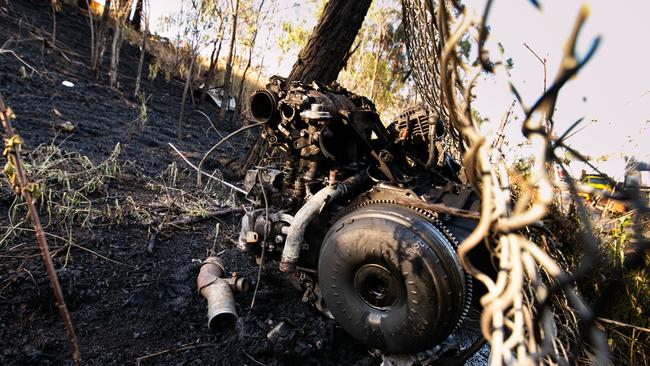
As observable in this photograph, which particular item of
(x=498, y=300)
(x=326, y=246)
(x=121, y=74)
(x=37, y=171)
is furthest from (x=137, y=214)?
(x=121, y=74)

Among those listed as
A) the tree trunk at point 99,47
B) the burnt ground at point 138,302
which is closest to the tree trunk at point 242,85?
the tree trunk at point 99,47

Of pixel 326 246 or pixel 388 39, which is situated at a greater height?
pixel 388 39

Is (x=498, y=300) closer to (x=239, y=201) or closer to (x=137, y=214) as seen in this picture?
(x=137, y=214)

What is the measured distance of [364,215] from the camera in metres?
2.35

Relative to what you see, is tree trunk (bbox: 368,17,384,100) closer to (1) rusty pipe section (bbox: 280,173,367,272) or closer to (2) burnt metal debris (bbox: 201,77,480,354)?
(2) burnt metal debris (bbox: 201,77,480,354)

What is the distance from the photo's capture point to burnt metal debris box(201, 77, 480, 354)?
2104mm

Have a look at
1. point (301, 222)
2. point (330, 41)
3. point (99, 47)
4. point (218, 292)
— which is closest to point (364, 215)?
point (301, 222)

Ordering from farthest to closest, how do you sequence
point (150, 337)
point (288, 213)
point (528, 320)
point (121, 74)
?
point (121, 74) < point (288, 213) < point (150, 337) < point (528, 320)

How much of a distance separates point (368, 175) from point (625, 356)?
188cm

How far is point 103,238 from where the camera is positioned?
3402 millimetres

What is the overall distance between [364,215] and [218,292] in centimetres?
122

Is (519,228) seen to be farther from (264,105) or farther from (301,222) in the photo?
(264,105)

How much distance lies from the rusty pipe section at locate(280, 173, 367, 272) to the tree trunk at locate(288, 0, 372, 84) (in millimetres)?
2243

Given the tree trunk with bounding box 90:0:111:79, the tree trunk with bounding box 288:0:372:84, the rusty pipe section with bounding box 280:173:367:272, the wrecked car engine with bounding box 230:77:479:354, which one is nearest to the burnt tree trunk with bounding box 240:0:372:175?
the tree trunk with bounding box 288:0:372:84
